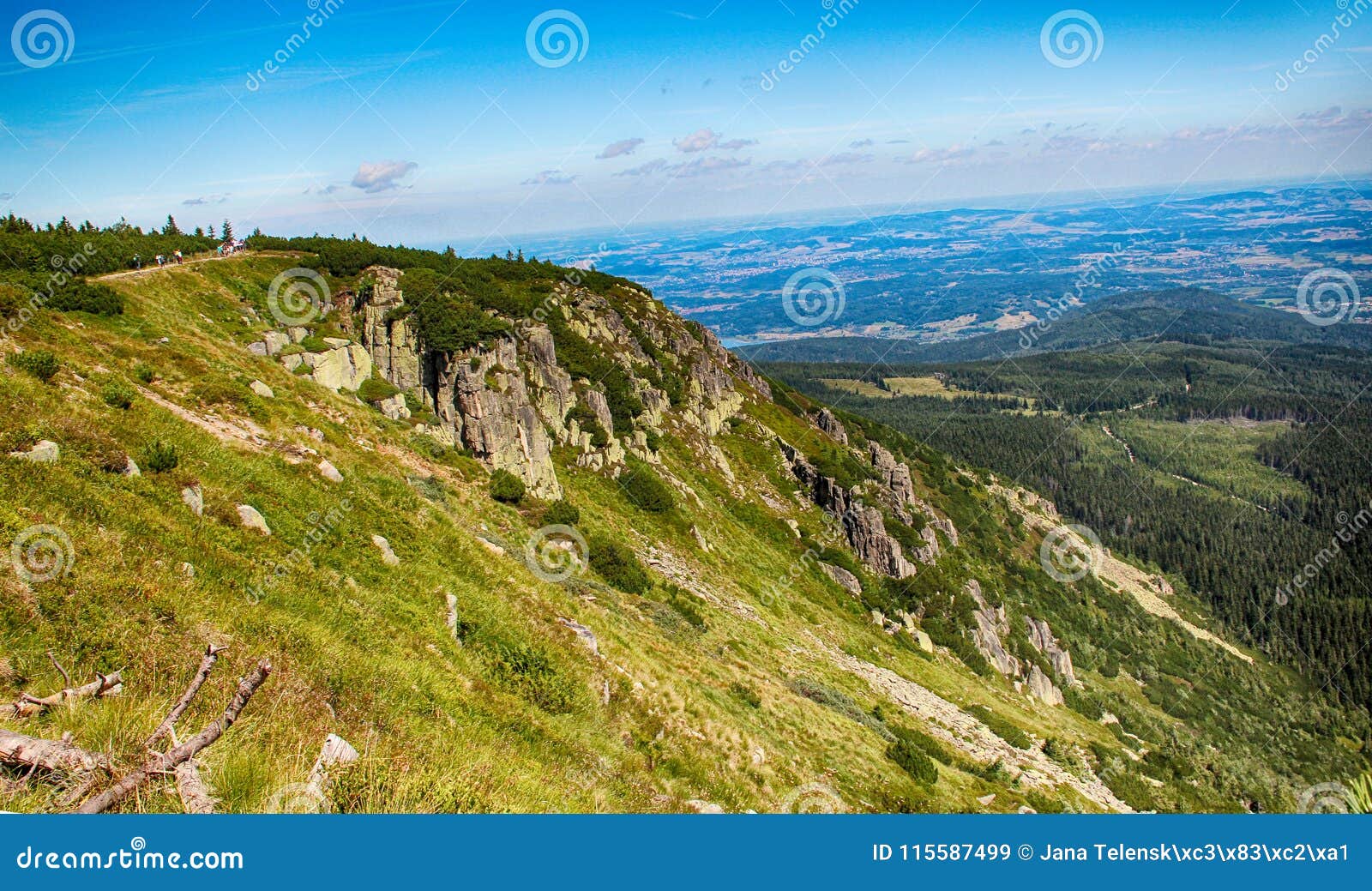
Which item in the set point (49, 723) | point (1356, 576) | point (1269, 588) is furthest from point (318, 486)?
point (1356, 576)

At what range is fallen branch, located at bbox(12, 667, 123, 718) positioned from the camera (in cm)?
573

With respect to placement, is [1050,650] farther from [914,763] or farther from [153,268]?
[153,268]

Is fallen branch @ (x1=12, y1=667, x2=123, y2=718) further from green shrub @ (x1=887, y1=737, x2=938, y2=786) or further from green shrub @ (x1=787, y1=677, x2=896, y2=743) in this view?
green shrub @ (x1=787, y1=677, x2=896, y2=743)

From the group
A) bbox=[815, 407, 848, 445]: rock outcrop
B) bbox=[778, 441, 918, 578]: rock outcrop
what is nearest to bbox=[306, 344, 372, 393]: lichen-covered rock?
bbox=[778, 441, 918, 578]: rock outcrop

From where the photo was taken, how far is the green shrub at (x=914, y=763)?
76.5 ft

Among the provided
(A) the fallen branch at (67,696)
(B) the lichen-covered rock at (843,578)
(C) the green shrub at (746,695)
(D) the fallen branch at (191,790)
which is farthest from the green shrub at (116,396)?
(B) the lichen-covered rock at (843,578)

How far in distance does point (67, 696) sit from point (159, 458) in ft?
28.2

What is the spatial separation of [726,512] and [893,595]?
1894 cm

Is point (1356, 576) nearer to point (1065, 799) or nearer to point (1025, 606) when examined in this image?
point (1025, 606)

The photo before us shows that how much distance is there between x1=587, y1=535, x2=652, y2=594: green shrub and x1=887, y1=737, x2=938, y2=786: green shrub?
39.8ft

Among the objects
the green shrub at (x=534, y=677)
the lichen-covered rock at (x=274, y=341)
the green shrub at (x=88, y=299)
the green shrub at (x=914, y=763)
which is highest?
the green shrub at (x=88, y=299)

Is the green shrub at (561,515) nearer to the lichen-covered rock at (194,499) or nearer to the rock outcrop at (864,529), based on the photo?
the lichen-covered rock at (194,499)

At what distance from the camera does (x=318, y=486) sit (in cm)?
1633

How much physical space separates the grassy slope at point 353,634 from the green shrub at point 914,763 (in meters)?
0.99
